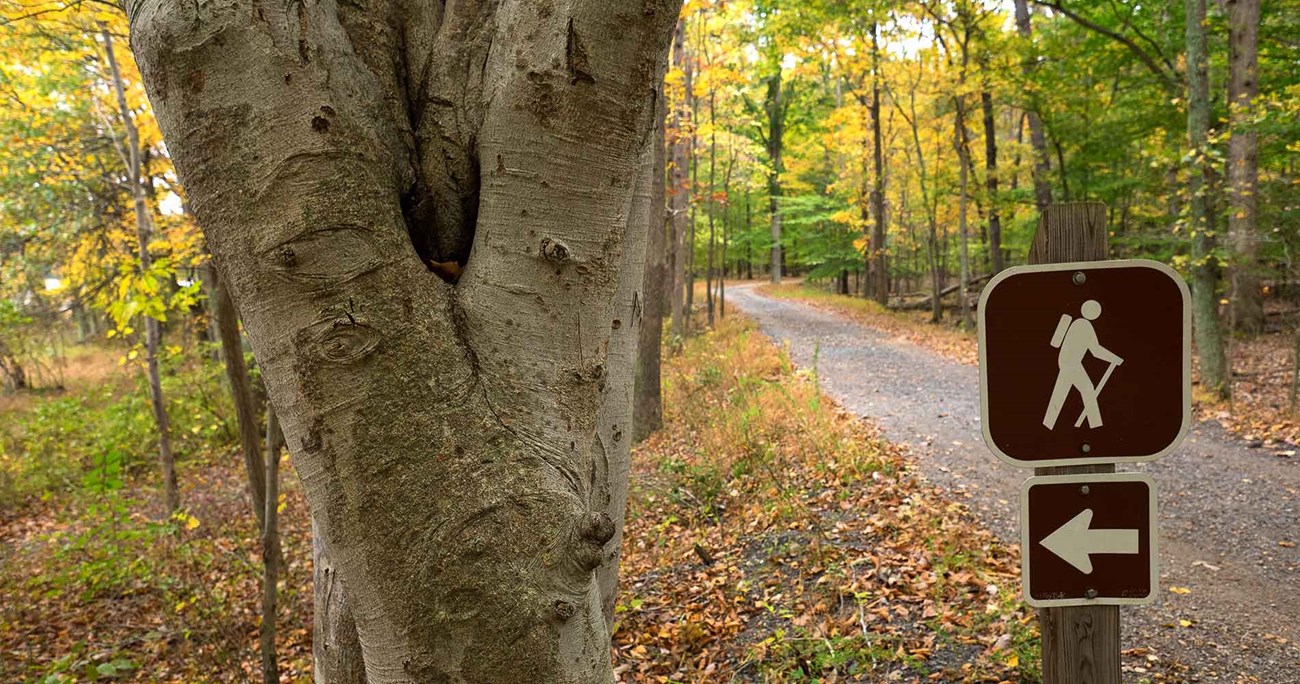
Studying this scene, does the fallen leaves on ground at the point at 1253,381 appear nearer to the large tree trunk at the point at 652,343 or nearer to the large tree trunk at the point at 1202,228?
the large tree trunk at the point at 1202,228

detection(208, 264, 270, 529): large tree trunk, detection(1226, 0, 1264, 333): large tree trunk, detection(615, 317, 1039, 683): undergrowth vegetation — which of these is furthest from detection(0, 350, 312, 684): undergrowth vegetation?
detection(1226, 0, 1264, 333): large tree trunk

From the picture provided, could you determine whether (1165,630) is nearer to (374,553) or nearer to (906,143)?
(374,553)

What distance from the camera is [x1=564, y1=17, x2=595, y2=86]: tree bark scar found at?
1261 mm

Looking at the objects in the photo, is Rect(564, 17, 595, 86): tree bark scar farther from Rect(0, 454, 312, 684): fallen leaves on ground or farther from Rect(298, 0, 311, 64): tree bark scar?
Rect(0, 454, 312, 684): fallen leaves on ground

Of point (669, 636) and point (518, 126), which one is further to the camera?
point (669, 636)

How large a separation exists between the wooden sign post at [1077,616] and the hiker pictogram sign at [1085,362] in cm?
7

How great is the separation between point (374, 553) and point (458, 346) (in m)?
0.39

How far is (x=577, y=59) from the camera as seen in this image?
1.26m

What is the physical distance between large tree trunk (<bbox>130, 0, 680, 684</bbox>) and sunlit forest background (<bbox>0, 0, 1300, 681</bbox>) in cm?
230

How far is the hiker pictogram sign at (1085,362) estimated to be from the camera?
174 cm

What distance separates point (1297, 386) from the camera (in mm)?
7496

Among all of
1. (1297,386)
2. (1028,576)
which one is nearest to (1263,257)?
(1297,386)

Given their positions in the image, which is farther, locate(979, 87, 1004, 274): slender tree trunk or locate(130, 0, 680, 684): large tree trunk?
locate(979, 87, 1004, 274): slender tree trunk

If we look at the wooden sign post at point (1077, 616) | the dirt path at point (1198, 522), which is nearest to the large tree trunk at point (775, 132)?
the dirt path at point (1198, 522)
